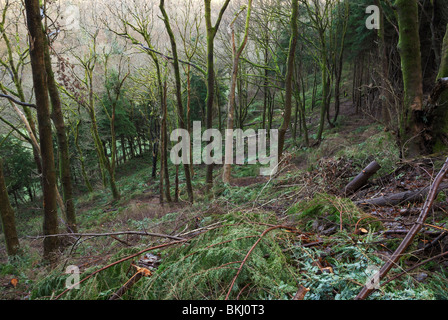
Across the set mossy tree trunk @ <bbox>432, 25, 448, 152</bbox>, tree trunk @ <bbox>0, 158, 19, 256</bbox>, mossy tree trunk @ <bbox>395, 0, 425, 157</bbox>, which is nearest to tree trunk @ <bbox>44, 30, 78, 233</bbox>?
tree trunk @ <bbox>0, 158, 19, 256</bbox>

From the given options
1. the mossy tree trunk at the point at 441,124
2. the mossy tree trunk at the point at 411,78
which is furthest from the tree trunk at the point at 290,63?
the mossy tree trunk at the point at 441,124

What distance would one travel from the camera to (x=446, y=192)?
271 cm

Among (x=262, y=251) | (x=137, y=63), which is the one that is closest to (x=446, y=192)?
(x=262, y=251)

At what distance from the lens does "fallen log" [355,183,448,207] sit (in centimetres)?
293

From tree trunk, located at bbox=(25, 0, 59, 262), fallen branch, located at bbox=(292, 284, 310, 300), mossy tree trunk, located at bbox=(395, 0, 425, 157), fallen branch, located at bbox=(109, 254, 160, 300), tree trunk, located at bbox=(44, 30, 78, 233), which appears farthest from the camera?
tree trunk, located at bbox=(44, 30, 78, 233)

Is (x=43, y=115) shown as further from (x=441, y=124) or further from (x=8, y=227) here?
(x=441, y=124)

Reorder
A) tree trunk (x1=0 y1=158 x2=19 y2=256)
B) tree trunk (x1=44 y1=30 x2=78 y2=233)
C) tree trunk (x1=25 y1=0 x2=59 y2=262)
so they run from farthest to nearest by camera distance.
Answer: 1. tree trunk (x1=0 y1=158 x2=19 y2=256)
2. tree trunk (x1=44 y1=30 x2=78 y2=233)
3. tree trunk (x1=25 y1=0 x2=59 y2=262)

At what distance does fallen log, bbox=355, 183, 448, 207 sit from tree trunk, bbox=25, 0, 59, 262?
13.4 feet

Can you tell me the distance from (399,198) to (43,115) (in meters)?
4.96

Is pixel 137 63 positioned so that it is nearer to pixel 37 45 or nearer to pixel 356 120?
pixel 356 120

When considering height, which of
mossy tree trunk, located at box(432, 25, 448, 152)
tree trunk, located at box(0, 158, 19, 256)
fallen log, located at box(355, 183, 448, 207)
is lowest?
Result: tree trunk, located at box(0, 158, 19, 256)

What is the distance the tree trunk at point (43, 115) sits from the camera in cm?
373

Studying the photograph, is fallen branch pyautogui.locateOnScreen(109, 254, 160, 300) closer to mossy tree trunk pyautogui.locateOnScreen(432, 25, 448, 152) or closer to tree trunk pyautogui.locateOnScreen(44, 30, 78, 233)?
tree trunk pyautogui.locateOnScreen(44, 30, 78, 233)
